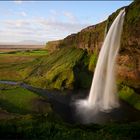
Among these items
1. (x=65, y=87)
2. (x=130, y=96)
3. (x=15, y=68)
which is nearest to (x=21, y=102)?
(x=130, y=96)

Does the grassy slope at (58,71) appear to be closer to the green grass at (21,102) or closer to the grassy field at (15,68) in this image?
the grassy field at (15,68)

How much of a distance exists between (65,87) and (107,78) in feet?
50.0

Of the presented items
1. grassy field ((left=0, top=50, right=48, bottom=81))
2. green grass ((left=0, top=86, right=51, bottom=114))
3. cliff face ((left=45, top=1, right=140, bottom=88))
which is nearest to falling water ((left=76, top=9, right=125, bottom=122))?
cliff face ((left=45, top=1, right=140, bottom=88))

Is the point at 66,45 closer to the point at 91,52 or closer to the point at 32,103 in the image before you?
the point at 91,52

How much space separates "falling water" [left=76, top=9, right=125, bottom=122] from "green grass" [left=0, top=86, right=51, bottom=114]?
686cm

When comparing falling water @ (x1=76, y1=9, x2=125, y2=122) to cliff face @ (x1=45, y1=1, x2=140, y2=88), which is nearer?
falling water @ (x1=76, y1=9, x2=125, y2=122)

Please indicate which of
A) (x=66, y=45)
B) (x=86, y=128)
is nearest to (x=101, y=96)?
(x=86, y=128)

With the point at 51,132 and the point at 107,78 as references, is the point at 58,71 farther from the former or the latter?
the point at 51,132

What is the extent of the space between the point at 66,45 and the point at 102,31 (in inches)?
940

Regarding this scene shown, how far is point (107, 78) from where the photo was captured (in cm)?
6538

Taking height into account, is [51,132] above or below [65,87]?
above

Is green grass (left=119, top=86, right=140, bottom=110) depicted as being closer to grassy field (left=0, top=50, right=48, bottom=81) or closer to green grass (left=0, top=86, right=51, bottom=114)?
green grass (left=0, top=86, right=51, bottom=114)

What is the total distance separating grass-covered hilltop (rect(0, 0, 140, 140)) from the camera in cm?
3057

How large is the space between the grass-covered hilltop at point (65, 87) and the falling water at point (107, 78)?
2406mm
